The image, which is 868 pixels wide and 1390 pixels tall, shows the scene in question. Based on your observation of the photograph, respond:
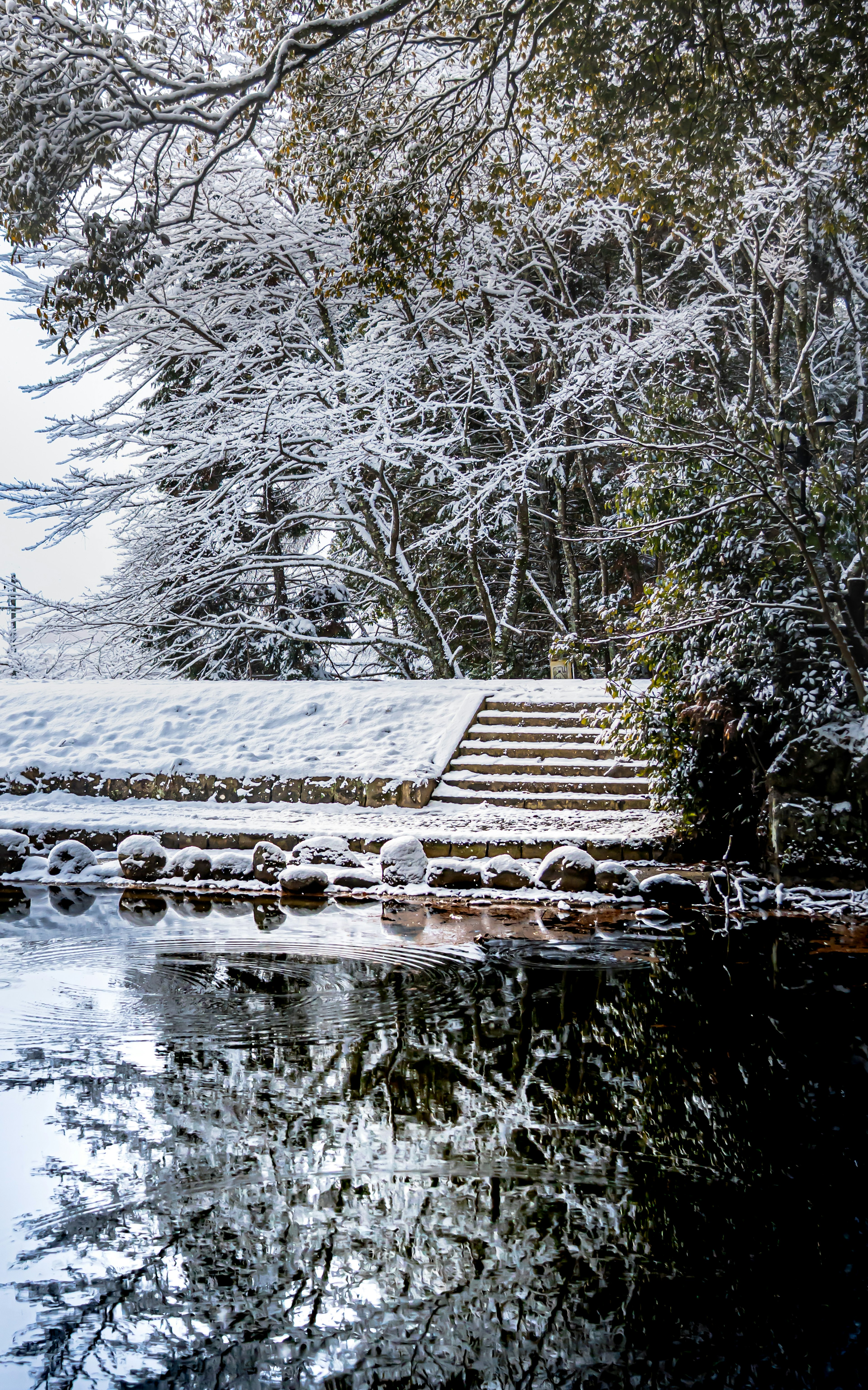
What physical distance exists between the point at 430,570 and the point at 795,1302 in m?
15.5

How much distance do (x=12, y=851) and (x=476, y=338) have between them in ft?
34.5

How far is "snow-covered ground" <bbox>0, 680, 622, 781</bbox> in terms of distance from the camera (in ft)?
34.5

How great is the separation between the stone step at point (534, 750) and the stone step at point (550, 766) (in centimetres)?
3

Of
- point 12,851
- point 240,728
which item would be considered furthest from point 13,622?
point 12,851

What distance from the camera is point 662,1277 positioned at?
2518mm

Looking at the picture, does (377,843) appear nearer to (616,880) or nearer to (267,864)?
(267,864)

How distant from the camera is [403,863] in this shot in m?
7.84

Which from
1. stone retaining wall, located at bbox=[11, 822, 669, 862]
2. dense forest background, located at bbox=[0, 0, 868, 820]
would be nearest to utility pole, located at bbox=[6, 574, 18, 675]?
dense forest background, located at bbox=[0, 0, 868, 820]

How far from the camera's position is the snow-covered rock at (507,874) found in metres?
7.64

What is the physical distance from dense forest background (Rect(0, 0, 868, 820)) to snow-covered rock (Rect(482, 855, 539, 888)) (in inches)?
55.1

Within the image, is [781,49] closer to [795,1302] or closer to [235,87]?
[235,87]

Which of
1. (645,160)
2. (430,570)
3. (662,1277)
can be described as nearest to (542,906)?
(662,1277)

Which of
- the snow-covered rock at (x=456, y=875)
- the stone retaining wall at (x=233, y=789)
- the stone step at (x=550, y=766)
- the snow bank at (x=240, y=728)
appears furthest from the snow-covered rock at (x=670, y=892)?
the snow bank at (x=240, y=728)

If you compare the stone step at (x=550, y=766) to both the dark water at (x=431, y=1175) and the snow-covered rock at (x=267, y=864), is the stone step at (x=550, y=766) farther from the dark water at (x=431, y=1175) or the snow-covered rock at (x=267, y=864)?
the dark water at (x=431, y=1175)
